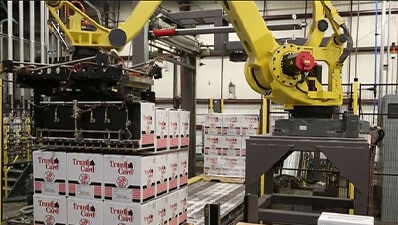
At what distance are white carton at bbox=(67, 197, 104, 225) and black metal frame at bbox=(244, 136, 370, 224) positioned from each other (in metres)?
1.90

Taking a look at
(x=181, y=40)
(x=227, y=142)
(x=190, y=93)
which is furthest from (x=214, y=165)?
(x=181, y=40)

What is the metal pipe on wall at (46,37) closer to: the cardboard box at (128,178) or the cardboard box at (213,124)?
the cardboard box at (213,124)

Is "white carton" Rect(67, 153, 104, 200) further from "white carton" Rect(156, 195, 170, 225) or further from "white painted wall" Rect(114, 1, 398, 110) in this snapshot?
"white painted wall" Rect(114, 1, 398, 110)

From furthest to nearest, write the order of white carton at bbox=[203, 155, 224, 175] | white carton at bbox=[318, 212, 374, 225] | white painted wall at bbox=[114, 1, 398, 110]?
white painted wall at bbox=[114, 1, 398, 110] → white carton at bbox=[203, 155, 224, 175] → white carton at bbox=[318, 212, 374, 225]

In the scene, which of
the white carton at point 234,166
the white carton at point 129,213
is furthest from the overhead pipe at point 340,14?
the white carton at point 129,213

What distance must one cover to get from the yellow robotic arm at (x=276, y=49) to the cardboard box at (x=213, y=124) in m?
5.52

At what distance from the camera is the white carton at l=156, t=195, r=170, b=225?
Answer: 16.4 feet

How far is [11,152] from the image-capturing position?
833cm

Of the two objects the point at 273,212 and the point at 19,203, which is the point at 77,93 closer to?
the point at 273,212

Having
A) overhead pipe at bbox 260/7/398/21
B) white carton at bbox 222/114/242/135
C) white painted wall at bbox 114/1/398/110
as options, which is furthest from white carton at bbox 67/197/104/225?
white painted wall at bbox 114/1/398/110

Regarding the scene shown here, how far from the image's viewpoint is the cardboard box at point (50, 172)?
5.00m

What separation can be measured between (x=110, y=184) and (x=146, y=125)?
78 centimetres

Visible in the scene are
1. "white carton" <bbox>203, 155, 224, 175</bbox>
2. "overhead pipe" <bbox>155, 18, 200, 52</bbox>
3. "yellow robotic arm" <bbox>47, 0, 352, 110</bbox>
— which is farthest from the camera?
"white carton" <bbox>203, 155, 224, 175</bbox>

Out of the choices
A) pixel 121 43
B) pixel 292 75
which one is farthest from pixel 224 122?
pixel 121 43
